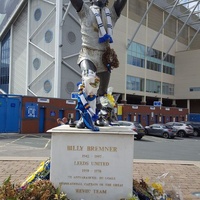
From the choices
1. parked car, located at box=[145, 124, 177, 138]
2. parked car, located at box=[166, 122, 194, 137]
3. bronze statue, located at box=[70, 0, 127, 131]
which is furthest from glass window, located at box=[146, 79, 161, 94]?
bronze statue, located at box=[70, 0, 127, 131]

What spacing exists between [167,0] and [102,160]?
45393 millimetres

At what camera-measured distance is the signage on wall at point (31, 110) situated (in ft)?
74.3

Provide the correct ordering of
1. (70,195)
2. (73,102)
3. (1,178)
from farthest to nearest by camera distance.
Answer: (73,102), (1,178), (70,195)

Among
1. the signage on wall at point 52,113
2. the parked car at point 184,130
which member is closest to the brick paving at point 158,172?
the signage on wall at point 52,113

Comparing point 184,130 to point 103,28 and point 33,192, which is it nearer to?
point 103,28

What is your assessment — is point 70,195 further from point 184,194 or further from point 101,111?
point 184,194

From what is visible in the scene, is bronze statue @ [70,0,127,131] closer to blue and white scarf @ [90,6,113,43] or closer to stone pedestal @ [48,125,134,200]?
blue and white scarf @ [90,6,113,43]

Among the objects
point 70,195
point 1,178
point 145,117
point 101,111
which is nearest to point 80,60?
point 101,111

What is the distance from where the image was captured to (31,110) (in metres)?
22.9

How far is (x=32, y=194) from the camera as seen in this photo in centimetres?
422

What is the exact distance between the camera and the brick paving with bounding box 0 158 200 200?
21.5 ft

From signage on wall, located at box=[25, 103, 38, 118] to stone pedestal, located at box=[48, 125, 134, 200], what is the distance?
1863 cm

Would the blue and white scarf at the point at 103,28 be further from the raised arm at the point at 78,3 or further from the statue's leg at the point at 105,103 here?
the statue's leg at the point at 105,103

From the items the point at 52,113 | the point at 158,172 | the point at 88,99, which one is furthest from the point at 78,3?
the point at 52,113
